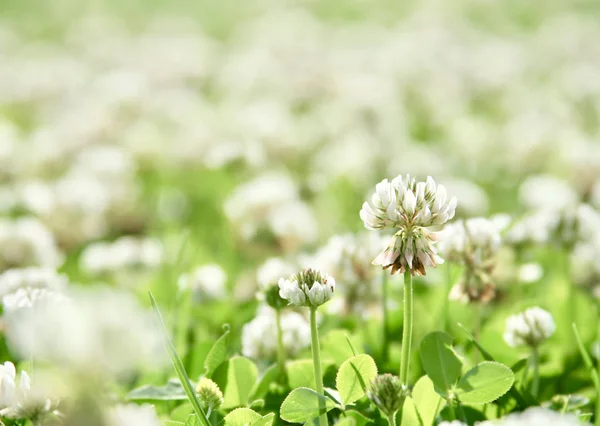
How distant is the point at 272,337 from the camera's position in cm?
108

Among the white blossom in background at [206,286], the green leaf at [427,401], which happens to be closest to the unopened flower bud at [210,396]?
the green leaf at [427,401]

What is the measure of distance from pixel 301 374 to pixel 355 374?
170 mm

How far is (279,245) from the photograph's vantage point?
162 cm

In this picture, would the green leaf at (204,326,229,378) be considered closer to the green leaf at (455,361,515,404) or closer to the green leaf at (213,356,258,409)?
the green leaf at (213,356,258,409)

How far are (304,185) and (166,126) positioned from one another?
1.01m

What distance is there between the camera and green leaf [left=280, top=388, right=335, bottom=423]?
783mm

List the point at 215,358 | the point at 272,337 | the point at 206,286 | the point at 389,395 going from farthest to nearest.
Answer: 1. the point at 206,286
2. the point at 272,337
3. the point at 215,358
4. the point at 389,395

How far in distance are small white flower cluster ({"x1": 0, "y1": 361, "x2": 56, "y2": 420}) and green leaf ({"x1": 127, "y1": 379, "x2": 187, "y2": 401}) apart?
0.64ft

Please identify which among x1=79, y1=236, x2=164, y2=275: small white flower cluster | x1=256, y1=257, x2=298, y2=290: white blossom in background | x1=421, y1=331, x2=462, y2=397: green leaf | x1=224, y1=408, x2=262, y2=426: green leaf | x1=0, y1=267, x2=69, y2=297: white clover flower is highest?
x1=0, y1=267, x2=69, y2=297: white clover flower

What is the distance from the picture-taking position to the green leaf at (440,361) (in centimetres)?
84

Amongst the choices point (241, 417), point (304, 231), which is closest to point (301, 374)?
point (241, 417)

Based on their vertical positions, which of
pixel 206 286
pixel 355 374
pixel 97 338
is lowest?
pixel 206 286

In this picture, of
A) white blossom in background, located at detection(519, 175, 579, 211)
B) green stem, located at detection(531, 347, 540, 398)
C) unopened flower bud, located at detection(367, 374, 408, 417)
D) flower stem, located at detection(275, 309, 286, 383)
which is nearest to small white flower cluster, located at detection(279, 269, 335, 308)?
unopened flower bud, located at detection(367, 374, 408, 417)

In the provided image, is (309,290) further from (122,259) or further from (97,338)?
(122,259)
